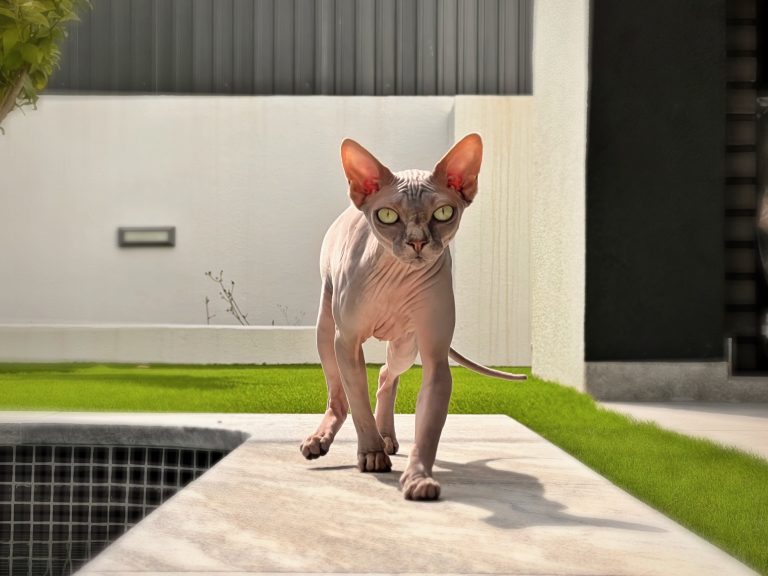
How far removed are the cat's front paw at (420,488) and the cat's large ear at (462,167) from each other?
25.5 inches

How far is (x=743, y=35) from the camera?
192 inches

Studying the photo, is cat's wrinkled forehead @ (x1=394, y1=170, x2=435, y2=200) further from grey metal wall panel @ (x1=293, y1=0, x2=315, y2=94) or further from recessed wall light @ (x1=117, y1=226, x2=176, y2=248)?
grey metal wall panel @ (x1=293, y1=0, x2=315, y2=94)

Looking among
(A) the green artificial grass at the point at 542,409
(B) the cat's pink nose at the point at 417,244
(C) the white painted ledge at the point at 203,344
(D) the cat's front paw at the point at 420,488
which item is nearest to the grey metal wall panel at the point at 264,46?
(C) the white painted ledge at the point at 203,344

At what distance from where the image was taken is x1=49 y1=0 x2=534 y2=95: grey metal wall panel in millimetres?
8461

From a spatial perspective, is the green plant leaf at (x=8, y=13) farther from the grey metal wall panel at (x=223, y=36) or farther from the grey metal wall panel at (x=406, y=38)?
the grey metal wall panel at (x=406, y=38)

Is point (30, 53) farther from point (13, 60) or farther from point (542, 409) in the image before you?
point (542, 409)

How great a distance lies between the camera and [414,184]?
1.94 meters

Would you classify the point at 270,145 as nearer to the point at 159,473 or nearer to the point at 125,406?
the point at 125,406

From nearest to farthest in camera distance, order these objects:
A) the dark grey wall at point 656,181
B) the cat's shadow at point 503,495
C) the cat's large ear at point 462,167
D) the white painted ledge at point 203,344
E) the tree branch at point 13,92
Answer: the cat's shadow at point 503,495 → the cat's large ear at point 462,167 → the tree branch at point 13,92 → the dark grey wall at point 656,181 → the white painted ledge at point 203,344

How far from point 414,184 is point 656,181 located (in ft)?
10.3

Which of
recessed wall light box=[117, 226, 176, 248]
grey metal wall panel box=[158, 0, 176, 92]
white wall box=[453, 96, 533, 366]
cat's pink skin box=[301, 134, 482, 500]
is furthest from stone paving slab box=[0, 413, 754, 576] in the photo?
grey metal wall panel box=[158, 0, 176, 92]

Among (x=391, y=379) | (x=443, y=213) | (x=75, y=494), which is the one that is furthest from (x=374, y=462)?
(x=75, y=494)

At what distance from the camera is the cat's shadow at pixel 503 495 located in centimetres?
167

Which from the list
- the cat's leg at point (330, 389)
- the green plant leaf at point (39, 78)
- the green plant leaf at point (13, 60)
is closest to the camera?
the cat's leg at point (330, 389)
